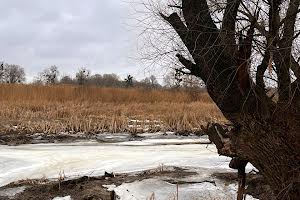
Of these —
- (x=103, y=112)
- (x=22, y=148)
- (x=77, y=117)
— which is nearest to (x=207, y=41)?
(x=22, y=148)

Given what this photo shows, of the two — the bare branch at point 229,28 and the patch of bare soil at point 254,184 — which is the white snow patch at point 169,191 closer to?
the patch of bare soil at point 254,184

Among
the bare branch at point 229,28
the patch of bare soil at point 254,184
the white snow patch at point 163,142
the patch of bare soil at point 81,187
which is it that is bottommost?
the patch of bare soil at point 81,187

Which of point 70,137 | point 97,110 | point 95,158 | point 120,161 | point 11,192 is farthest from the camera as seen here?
point 97,110

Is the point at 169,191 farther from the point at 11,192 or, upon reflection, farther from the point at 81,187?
the point at 11,192

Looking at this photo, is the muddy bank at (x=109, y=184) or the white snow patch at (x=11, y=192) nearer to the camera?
the muddy bank at (x=109, y=184)

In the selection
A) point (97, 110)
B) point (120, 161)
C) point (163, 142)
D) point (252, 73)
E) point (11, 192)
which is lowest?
point (11, 192)

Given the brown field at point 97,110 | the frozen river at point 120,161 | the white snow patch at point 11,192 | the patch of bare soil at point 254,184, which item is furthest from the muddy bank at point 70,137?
the patch of bare soil at point 254,184

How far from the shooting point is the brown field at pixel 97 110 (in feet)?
50.4

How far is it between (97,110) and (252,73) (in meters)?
14.1

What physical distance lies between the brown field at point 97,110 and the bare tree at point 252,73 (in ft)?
20.8

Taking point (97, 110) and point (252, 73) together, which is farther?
point (97, 110)

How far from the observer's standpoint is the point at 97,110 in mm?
18719

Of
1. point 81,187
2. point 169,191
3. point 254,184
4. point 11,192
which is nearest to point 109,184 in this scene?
point 81,187

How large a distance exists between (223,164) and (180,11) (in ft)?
13.7
